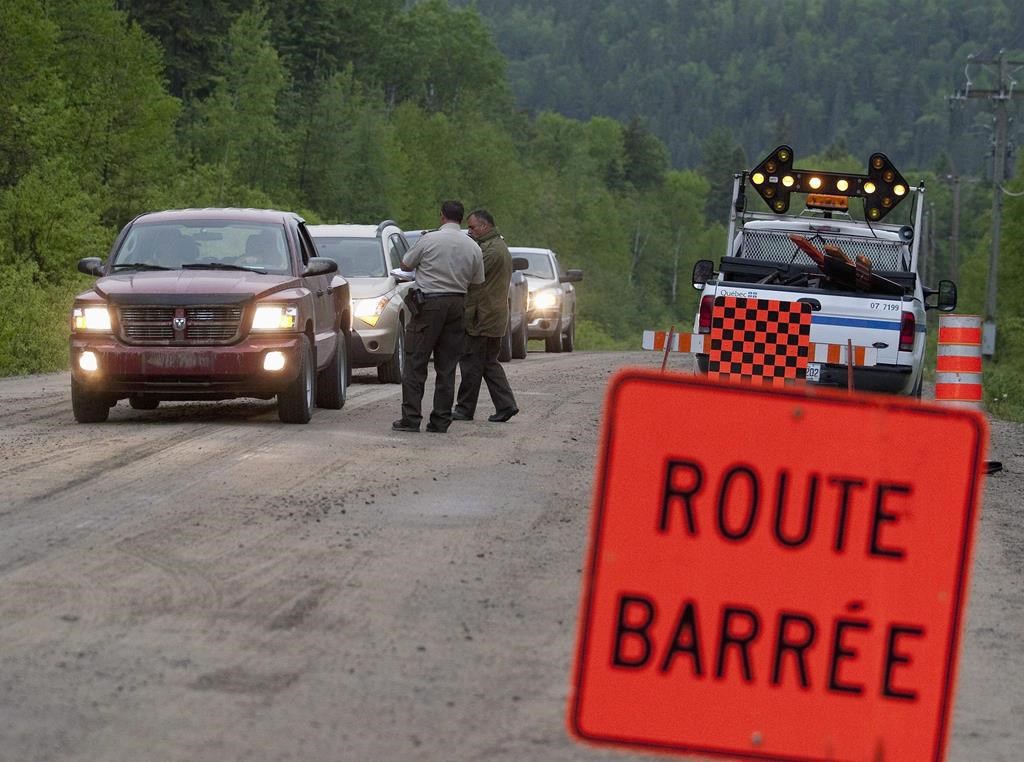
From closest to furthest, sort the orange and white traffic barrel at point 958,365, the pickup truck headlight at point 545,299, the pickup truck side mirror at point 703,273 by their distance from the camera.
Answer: the orange and white traffic barrel at point 958,365, the pickup truck side mirror at point 703,273, the pickup truck headlight at point 545,299

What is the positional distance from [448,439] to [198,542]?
18.4 feet

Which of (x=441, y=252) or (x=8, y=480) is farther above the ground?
(x=441, y=252)

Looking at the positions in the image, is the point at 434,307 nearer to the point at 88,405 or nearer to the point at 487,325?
the point at 487,325

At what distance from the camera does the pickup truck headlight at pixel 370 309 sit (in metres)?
20.3

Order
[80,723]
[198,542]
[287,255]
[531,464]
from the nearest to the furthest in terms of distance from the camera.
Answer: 1. [80,723]
2. [198,542]
3. [531,464]
4. [287,255]

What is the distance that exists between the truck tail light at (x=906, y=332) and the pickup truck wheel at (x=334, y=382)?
16.6 feet

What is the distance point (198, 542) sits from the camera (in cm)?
921

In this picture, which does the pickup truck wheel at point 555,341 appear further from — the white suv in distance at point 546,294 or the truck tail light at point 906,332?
the truck tail light at point 906,332

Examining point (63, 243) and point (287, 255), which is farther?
point (63, 243)

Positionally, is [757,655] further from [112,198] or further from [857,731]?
[112,198]

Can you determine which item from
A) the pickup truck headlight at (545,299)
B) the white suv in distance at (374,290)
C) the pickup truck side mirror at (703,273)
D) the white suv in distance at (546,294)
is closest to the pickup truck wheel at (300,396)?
the pickup truck side mirror at (703,273)

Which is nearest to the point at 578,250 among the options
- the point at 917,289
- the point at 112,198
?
the point at 112,198

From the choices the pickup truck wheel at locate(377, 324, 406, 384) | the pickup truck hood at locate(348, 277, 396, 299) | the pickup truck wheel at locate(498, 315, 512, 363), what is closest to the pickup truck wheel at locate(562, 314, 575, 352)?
the pickup truck wheel at locate(498, 315, 512, 363)

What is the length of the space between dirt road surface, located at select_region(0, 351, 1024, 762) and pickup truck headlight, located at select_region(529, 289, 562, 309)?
16407 millimetres
